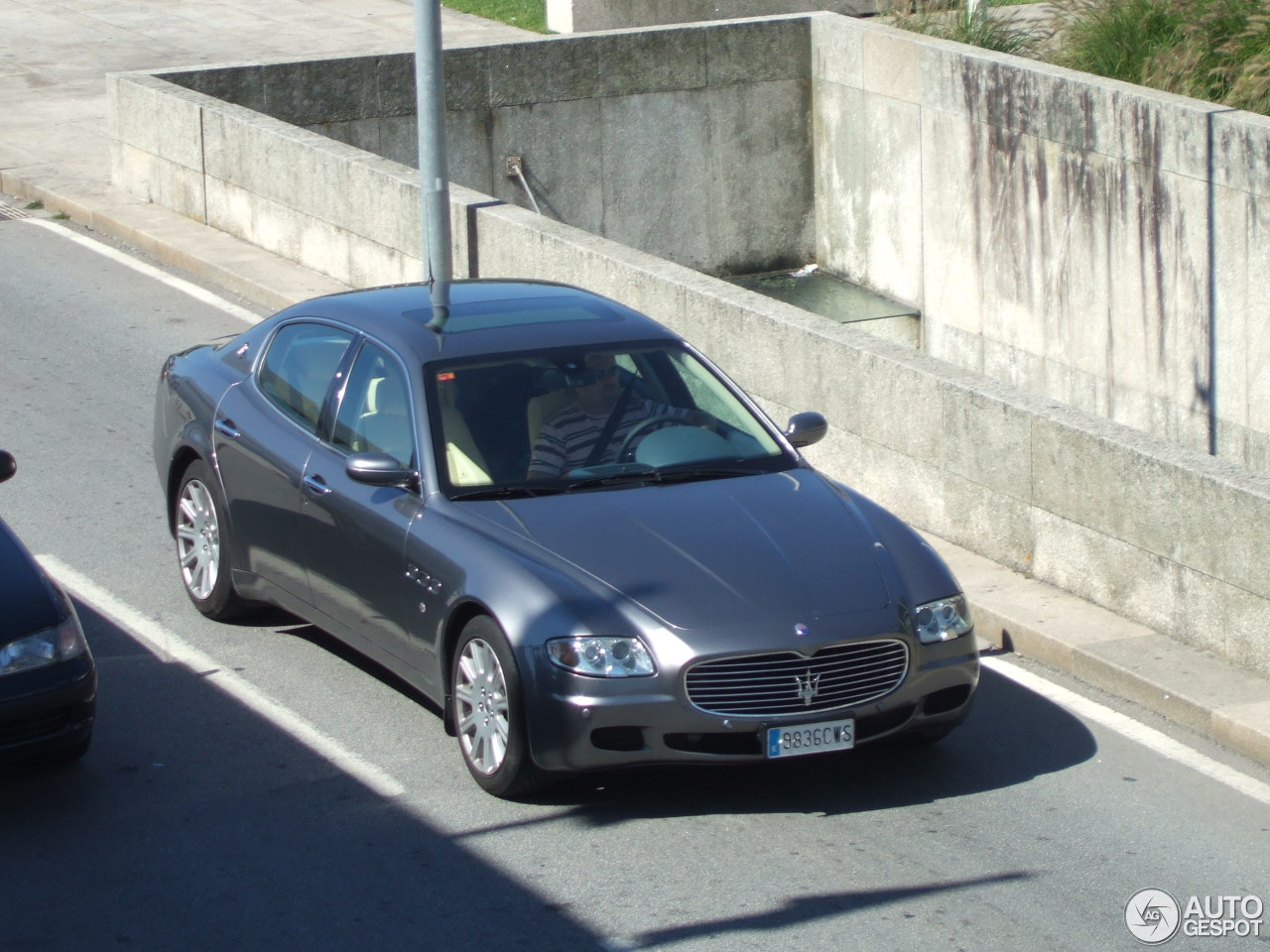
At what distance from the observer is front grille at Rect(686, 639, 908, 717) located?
6.64 meters

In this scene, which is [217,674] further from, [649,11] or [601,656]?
[649,11]

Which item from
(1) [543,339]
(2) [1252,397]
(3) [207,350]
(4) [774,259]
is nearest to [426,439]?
(1) [543,339]

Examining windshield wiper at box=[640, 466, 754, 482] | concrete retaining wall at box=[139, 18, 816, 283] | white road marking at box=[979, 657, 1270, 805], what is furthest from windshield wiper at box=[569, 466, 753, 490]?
concrete retaining wall at box=[139, 18, 816, 283]

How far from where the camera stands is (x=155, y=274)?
15734 mm

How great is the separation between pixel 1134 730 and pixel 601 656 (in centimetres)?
239

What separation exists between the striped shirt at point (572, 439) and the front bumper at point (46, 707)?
1.82 meters

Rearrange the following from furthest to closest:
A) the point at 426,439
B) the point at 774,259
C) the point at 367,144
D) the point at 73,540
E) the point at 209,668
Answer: the point at 774,259
the point at 367,144
the point at 73,540
the point at 209,668
the point at 426,439

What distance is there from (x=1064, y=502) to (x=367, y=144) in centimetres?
1180

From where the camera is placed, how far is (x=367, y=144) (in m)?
19.3

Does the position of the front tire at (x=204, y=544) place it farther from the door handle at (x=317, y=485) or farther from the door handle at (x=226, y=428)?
the door handle at (x=317, y=485)

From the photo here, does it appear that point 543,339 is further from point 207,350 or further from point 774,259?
point 774,259

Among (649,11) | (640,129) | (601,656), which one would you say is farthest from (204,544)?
(649,11)

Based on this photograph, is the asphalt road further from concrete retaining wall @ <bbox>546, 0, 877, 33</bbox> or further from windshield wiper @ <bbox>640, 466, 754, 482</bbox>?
concrete retaining wall @ <bbox>546, 0, 877, 33</bbox>

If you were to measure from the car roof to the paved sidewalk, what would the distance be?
2.14 metres
